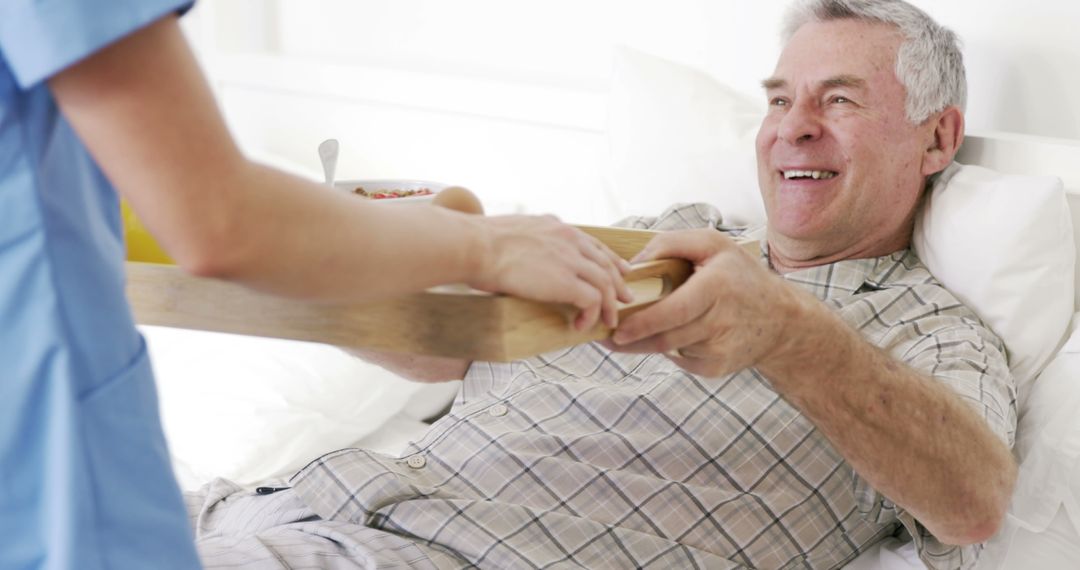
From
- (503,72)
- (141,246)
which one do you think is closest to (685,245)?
(141,246)

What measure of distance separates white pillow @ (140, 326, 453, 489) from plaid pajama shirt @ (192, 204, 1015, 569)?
35 cm

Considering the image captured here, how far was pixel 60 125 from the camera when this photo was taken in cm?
74

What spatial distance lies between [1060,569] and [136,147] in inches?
48.1

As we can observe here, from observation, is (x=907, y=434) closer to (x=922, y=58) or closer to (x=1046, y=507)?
(x=1046, y=507)

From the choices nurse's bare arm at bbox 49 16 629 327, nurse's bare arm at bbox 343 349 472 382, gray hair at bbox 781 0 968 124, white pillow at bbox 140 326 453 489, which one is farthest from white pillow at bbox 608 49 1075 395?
nurse's bare arm at bbox 49 16 629 327

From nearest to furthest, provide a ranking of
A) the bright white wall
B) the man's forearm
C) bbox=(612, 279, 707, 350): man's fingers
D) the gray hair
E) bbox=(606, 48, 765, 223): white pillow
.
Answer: bbox=(612, 279, 707, 350): man's fingers
the man's forearm
the gray hair
the bright white wall
bbox=(606, 48, 765, 223): white pillow

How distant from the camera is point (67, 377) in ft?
2.47

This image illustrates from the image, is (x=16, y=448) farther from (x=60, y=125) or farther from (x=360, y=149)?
(x=360, y=149)

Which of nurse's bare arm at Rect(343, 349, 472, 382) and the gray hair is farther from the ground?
the gray hair

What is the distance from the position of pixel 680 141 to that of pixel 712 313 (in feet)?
3.33

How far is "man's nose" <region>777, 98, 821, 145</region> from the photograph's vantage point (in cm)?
175

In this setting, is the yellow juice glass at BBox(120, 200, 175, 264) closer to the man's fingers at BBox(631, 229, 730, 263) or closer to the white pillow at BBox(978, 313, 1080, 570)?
the man's fingers at BBox(631, 229, 730, 263)

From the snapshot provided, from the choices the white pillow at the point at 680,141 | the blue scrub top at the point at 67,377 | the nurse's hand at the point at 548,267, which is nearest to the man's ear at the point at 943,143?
the white pillow at the point at 680,141

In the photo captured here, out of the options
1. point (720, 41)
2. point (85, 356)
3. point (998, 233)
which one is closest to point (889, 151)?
point (998, 233)
